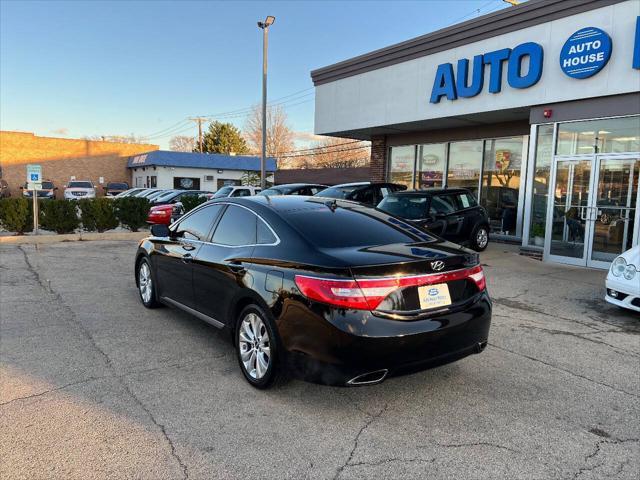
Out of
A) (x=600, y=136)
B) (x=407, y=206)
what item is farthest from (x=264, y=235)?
(x=600, y=136)

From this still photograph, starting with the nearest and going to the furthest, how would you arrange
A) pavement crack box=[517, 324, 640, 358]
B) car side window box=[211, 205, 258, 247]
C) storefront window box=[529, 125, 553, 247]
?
car side window box=[211, 205, 258, 247] → pavement crack box=[517, 324, 640, 358] → storefront window box=[529, 125, 553, 247]

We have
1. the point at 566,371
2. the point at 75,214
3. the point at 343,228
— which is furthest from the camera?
the point at 75,214

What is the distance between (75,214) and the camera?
14.2 m

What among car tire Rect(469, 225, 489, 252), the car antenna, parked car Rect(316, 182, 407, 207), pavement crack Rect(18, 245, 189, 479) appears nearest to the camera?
pavement crack Rect(18, 245, 189, 479)

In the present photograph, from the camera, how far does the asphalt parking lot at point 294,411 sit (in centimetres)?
285

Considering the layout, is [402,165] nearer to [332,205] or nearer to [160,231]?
[160,231]

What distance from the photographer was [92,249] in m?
11.8

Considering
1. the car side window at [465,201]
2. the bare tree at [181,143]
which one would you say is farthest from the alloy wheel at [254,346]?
the bare tree at [181,143]

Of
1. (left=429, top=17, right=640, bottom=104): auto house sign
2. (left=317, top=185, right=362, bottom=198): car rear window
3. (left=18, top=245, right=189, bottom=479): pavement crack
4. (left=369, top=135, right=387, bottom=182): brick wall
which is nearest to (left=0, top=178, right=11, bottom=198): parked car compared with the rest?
(left=369, top=135, right=387, bottom=182): brick wall

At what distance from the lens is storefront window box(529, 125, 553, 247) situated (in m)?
11.2

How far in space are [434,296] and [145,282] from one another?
13.6ft

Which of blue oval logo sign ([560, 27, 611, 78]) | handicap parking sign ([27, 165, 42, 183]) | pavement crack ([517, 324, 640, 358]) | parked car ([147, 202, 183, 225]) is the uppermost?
blue oval logo sign ([560, 27, 611, 78])

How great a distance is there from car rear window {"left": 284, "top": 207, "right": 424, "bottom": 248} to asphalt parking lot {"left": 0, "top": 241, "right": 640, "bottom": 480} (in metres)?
1.19

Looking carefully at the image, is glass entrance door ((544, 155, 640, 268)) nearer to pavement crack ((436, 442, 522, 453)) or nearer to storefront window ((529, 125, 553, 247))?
storefront window ((529, 125, 553, 247))
